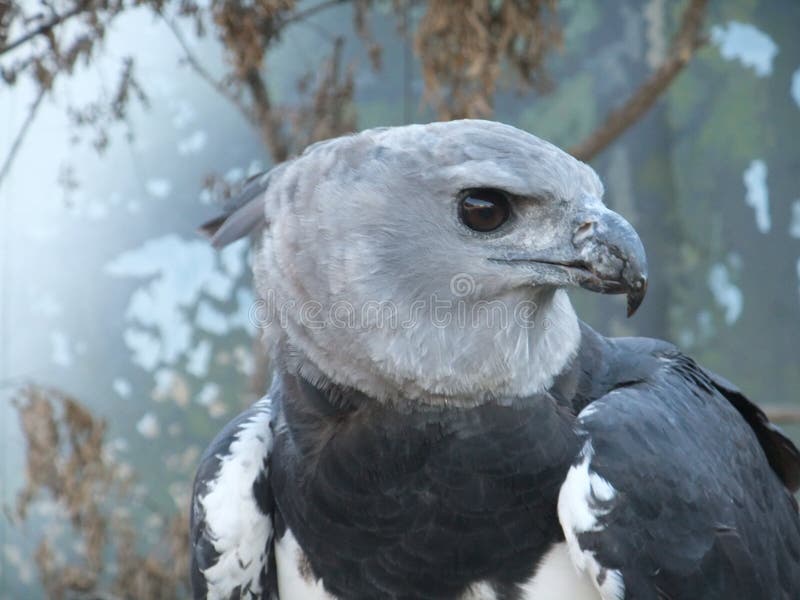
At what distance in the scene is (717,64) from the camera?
231 inches

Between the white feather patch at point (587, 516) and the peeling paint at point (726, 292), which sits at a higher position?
the white feather patch at point (587, 516)

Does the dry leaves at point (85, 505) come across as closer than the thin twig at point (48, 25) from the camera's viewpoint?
No

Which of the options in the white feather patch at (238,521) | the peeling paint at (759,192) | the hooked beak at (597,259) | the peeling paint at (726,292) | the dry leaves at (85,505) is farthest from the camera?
the peeling paint at (726,292)

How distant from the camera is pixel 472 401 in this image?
211 centimetres

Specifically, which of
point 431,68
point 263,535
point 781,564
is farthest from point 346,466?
point 431,68

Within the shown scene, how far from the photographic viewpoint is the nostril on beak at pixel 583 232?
200 centimetres

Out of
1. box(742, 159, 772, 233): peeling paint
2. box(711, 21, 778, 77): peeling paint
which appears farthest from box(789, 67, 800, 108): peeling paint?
box(742, 159, 772, 233): peeling paint

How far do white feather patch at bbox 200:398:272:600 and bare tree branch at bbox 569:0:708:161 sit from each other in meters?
2.43

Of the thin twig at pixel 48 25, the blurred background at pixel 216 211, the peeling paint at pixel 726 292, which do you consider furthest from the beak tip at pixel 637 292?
the peeling paint at pixel 726 292

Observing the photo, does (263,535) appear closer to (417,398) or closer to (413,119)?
(417,398)

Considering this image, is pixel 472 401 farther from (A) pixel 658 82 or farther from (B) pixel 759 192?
(B) pixel 759 192

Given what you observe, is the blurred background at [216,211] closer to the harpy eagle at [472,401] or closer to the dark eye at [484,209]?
the harpy eagle at [472,401]

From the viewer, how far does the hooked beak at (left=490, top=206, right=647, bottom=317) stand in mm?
1964

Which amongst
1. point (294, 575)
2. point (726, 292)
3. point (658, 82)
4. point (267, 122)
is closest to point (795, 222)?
point (726, 292)
